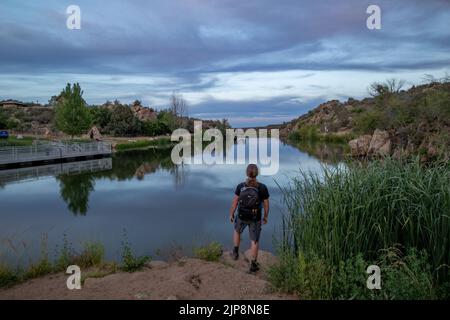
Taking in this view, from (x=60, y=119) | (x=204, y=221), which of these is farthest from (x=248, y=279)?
(x=60, y=119)

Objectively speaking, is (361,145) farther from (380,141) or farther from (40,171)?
(40,171)

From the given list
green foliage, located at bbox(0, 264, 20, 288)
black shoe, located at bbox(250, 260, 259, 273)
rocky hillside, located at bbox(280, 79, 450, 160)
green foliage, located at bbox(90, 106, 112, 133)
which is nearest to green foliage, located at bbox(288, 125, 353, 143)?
rocky hillside, located at bbox(280, 79, 450, 160)

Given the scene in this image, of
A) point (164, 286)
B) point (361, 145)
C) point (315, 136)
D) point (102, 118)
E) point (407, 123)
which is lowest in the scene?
point (164, 286)

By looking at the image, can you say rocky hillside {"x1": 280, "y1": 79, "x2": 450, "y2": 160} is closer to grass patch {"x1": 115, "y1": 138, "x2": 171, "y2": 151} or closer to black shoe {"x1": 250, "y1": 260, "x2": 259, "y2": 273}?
black shoe {"x1": 250, "y1": 260, "x2": 259, "y2": 273}

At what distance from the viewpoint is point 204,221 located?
10.5m

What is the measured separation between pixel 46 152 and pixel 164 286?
25.0m

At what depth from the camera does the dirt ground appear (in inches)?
171

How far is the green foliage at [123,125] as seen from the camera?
54.7 metres

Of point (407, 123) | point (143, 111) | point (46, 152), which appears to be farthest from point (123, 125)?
point (407, 123)

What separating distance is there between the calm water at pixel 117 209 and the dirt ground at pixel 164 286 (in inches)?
73.0

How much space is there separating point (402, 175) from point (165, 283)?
148 inches

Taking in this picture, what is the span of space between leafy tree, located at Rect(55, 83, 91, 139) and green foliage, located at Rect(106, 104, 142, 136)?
15.8m

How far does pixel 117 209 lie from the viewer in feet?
40.8
